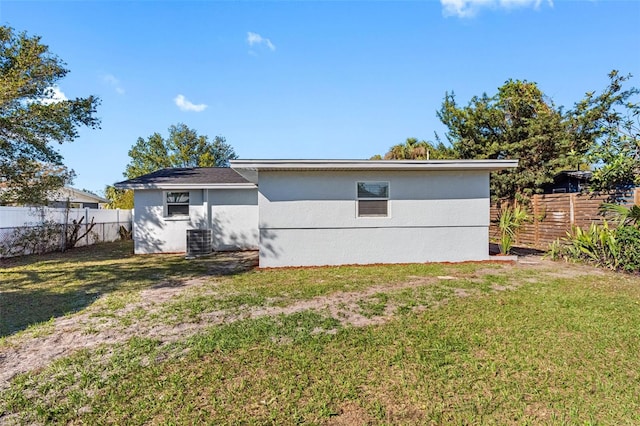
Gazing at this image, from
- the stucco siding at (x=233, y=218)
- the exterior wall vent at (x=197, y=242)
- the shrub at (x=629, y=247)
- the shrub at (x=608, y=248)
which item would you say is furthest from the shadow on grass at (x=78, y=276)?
the shrub at (x=629, y=247)

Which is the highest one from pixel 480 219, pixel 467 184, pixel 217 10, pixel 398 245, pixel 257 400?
pixel 217 10

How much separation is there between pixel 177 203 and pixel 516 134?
1435 centimetres

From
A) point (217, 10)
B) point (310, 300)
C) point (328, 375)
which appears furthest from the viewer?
point (217, 10)

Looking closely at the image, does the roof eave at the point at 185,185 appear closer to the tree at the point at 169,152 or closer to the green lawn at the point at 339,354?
the green lawn at the point at 339,354

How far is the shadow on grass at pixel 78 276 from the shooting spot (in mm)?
5066

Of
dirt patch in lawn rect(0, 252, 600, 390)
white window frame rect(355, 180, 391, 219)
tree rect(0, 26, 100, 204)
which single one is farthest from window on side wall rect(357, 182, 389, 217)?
tree rect(0, 26, 100, 204)

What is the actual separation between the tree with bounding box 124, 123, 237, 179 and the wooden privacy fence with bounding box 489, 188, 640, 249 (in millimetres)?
27556

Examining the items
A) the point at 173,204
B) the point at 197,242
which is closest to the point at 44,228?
the point at 173,204

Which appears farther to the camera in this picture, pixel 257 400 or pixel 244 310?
pixel 244 310

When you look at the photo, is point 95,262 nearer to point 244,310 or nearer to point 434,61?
point 244,310

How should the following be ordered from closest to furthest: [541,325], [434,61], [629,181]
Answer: [541,325] → [629,181] → [434,61]

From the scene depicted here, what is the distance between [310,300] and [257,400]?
2.77m

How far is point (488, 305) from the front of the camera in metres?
4.97

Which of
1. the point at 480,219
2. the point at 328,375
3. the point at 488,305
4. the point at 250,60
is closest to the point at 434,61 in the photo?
the point at 480,219
